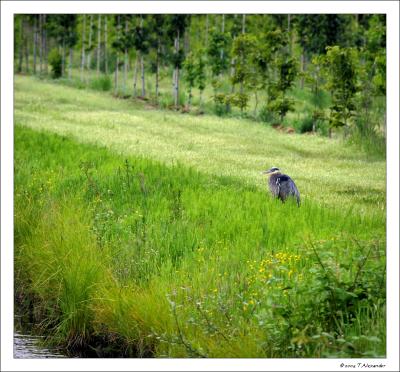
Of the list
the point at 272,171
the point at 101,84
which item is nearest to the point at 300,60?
the point at 272,171

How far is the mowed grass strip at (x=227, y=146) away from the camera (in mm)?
6996

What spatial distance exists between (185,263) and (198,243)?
368 mm

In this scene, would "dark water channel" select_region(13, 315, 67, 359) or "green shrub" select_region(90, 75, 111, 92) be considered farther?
"green shrub" select_region(90, 75, 111, 92)

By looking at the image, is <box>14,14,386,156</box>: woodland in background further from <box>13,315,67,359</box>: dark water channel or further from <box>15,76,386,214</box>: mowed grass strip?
<box>13,315,67,359</box>: dark water channel

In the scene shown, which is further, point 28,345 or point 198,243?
point 198,243

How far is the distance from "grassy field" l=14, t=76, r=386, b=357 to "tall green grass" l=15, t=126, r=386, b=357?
0.06 ft

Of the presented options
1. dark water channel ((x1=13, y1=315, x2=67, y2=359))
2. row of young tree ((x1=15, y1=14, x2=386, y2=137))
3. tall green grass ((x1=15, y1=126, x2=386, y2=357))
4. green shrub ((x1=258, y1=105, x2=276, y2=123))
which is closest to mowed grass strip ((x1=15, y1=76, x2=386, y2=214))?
green shrub ((x1=258, y1=105, x2=276, y2=123))

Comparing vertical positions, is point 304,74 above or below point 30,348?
above

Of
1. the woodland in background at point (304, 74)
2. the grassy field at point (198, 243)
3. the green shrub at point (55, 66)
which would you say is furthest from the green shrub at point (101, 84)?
the grassy field at point (198, 243)

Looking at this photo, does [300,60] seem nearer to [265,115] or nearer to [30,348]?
[265,115]

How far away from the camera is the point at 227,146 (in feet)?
28.3

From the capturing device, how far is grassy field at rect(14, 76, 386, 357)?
5.16 meters

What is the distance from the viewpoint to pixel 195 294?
228 inches

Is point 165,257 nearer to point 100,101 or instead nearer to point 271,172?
point 271,172
